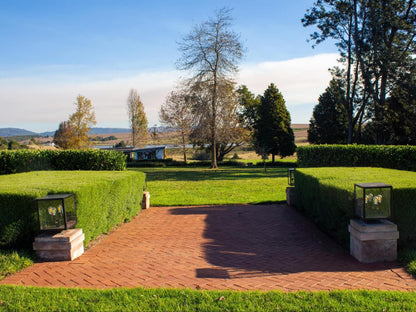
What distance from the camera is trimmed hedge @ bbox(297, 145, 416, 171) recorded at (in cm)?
1140

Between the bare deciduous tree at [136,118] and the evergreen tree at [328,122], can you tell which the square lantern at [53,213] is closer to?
the evergreen tree at [328,122]

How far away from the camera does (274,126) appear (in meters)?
42.8

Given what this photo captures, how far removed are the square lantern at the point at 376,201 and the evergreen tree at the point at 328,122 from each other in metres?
36.3

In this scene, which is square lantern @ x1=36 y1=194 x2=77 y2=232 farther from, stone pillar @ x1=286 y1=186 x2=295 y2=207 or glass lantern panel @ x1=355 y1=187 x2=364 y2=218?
stone pillar @ x1=286 y1=186 x2=295 y2=207

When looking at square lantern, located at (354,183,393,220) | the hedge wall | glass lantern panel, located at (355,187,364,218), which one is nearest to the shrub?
the hedge wall

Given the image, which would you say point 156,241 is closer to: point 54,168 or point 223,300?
point 223,300

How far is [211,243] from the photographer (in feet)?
21.2

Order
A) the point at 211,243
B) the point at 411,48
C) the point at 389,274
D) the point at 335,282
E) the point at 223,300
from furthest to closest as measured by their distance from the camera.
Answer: the point at 411,48 < the point at 211,243 < the point at 389,274 < the point at 335,282 < the point at 223,300

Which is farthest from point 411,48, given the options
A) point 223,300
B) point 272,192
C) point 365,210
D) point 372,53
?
point 223,300

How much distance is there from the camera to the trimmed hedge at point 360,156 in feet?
37.4

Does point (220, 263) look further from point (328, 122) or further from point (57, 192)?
point (328, 122)

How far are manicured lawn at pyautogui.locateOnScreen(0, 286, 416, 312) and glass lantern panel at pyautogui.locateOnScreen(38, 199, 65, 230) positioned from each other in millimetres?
1505

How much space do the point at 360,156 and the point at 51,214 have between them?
11228mm

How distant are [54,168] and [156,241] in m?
7.83
